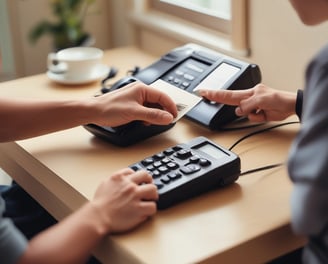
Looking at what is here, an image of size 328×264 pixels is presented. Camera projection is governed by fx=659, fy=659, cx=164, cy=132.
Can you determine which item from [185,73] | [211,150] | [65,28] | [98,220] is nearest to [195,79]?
[185,73]

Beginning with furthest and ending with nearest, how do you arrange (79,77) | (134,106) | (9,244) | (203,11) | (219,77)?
(203,11) < (79,77) < (219,77) < (134,106) < (9,244)

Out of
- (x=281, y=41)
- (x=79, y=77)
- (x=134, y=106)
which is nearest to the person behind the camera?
(x=134, y=106)

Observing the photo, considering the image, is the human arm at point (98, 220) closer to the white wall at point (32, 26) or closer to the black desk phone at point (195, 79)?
the black desk phone at point (195, 79)

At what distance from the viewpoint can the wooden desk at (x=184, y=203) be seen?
93 centimetres

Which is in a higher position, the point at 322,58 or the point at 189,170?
the point at 322,58

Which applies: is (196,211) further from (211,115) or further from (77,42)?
(77,42)

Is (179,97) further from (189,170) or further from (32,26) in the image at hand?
(32,26)

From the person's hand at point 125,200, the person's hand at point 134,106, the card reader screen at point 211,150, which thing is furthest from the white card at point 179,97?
the person's hand at point 125,200

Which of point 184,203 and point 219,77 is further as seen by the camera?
point 219,77

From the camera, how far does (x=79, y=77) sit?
164cm

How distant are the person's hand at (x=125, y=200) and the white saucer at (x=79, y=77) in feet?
2.06

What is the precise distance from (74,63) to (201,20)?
0.36m

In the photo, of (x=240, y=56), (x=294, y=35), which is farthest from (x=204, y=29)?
(x=294, y=35)

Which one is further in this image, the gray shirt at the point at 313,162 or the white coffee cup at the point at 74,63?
the white coffee cup at the point at 74,63
